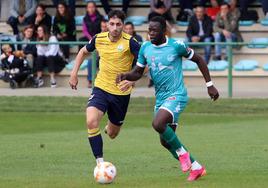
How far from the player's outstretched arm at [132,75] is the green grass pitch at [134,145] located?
119cm

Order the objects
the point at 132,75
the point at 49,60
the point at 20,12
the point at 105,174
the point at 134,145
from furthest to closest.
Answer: the point at 20,12
the point at 49,60
the point at 134,145
the point at 132,75
the point at 105,174

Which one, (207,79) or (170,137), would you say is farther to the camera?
(207,79)

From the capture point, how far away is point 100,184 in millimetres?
10516

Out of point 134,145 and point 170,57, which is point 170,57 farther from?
point 134,145

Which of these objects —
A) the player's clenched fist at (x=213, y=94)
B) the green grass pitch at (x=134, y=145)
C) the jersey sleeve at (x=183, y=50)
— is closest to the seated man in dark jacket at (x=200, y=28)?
the green grass pitch at (x=134, y=145)

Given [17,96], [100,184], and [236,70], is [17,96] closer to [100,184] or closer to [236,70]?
[236,70]

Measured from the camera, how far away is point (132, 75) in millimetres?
11000

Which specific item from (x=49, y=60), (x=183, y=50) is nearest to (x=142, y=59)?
(x=183, y=50)

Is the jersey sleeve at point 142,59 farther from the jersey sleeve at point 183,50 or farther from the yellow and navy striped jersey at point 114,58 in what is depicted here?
the yellow and navy striped jersey at point 114,58

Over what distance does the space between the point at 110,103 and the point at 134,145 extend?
324cm

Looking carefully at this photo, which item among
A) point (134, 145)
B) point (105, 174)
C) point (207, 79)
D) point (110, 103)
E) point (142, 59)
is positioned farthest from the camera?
point (134, 145)

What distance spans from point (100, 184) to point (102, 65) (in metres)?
2.07

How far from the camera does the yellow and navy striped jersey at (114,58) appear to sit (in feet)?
39.0

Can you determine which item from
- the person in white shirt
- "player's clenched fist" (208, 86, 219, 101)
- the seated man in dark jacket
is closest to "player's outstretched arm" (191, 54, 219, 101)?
"player's clenched fist" (208, 86, 219, 101)
